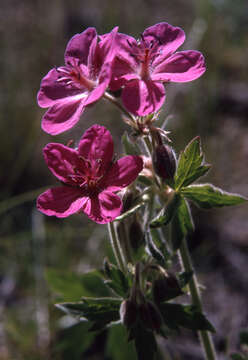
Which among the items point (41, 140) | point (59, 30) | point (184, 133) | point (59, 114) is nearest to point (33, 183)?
point (41, 140)

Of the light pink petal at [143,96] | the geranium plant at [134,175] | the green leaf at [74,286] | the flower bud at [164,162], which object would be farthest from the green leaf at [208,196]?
the green leaf at [74,286]

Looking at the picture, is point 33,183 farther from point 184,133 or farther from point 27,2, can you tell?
point 27,2

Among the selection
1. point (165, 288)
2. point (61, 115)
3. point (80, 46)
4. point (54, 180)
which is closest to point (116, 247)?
point (165, 288)

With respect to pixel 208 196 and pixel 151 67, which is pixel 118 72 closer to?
pixel 151 67

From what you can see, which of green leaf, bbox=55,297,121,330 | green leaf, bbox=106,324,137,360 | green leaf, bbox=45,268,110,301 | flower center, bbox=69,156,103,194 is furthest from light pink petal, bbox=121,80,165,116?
green leaf, bbox=106,324,137,360

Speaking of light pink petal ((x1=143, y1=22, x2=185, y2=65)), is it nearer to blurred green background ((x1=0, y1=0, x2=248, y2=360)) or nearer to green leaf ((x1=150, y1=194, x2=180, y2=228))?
green leaf ((x1=150, y1=194, x2=180, y2=228))
